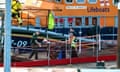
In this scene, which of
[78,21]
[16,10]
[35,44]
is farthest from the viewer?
[78,21]

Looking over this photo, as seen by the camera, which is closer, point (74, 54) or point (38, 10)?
point (74, 54)

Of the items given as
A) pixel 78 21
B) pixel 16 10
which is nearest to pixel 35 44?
pixel 16 10

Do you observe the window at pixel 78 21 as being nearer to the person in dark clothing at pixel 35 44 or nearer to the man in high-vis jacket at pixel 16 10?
the person in dark clothing at pixel 35 44

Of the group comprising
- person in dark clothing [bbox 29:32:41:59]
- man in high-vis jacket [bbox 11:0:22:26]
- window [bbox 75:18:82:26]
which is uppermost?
man in high-vis jacket [bbox 11:0:22:26]

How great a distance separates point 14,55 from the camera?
59.9ft

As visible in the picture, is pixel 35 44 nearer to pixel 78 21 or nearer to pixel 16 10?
Answer: pixel 16 10

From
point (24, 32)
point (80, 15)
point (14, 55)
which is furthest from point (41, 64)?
point (80, 15)

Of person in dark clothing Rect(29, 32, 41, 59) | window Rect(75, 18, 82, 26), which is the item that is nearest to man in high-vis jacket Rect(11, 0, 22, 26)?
person in dark clothing Rect(29, 32, 41, 59)

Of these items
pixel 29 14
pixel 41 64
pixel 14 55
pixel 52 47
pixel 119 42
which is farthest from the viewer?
pixel 29 14

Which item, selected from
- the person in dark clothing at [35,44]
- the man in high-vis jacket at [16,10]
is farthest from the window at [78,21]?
the man in high-vis jacket at [16,10]

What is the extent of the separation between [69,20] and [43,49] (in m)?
3.01

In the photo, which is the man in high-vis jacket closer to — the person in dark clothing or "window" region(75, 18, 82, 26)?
the person in dark clothing

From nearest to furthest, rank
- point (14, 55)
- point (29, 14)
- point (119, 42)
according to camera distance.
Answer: point (119, 42), point (14, 55), point (29, 14)

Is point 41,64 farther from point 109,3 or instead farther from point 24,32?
point 109,3
